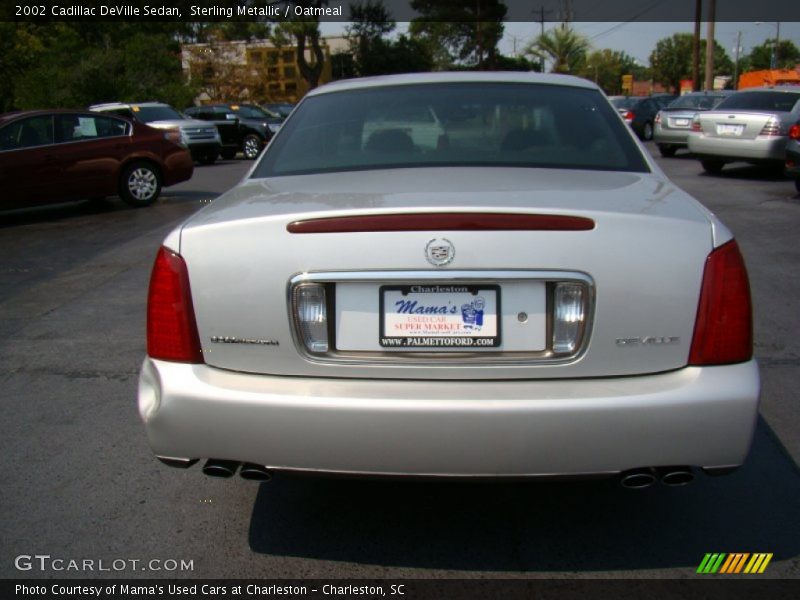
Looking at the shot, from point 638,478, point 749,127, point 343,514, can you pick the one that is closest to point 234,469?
point 343,514

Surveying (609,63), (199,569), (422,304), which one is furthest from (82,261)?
(609,63)

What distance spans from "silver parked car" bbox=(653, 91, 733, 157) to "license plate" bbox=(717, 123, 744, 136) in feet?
14.6

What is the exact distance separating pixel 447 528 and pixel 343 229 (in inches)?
50.2

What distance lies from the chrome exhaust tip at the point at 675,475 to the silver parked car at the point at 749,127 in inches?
513

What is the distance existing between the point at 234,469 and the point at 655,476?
4.36ft

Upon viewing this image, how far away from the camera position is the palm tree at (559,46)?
58.5m

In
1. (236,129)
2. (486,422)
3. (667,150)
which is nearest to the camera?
(486,422)

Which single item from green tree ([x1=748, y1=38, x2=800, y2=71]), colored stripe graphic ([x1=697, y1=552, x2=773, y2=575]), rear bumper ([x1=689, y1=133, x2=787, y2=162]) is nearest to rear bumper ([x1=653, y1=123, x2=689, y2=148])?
rear bumper ([x1=689, y1=133, x2=787, y2=162])

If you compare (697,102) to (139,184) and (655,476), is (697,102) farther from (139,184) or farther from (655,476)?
(655,476)

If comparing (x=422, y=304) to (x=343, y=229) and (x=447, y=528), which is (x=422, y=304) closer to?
(x=343, y=229)


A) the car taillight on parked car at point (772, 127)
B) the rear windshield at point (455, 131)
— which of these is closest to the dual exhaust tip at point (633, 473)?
the rear windshield at point (455, 131)

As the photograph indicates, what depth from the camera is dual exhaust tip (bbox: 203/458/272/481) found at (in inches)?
109

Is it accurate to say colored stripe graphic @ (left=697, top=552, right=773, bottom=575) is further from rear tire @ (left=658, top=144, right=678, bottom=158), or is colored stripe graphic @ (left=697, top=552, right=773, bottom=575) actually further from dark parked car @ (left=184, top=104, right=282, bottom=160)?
dark parked car @ (left=184, top=104, right=282, bottom=160)

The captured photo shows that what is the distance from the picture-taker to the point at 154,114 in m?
20.7
